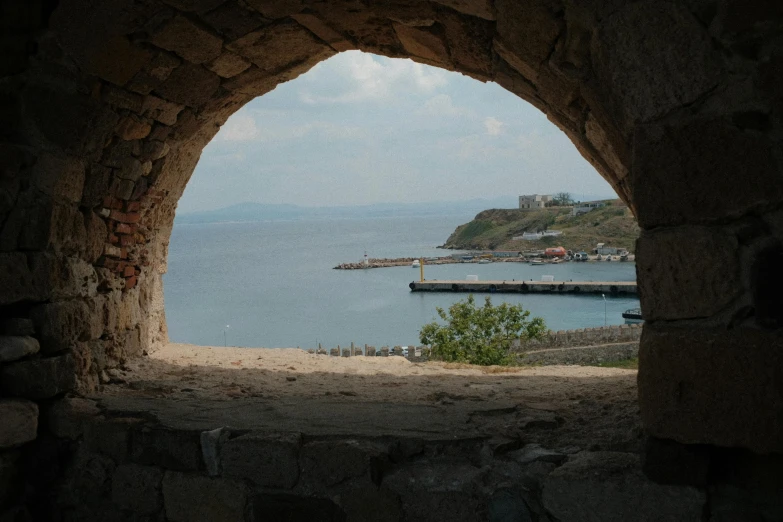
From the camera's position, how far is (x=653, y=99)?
2055mm

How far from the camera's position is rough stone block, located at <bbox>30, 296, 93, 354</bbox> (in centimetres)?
327

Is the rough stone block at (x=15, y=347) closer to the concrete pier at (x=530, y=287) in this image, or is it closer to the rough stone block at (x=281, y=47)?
the rough stone block at (x=281, y=47)

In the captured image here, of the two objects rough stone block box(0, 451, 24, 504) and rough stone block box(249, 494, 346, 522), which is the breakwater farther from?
rough stone block box(249, 494, 346, 522)

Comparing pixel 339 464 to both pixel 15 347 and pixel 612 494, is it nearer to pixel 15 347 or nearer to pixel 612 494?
pixel 612 494

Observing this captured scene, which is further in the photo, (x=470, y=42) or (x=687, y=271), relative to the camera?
(x=470, y=42)

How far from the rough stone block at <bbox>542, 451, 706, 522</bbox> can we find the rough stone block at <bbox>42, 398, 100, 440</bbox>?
2.19 m

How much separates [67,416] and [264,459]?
112 centimetres

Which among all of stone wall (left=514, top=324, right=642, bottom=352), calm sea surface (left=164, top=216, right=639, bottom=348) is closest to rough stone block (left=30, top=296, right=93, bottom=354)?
calm sea surface (left=164, top=216, right=639, bottom=348)

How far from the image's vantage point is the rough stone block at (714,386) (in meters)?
1.95

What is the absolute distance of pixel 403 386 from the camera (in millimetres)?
3734

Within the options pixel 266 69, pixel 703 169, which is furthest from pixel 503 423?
pixel 266 69

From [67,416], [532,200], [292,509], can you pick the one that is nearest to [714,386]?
[292,509]

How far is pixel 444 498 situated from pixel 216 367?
2.18 metres

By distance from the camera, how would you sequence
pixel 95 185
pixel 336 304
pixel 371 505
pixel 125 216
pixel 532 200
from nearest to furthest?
pixel 371 505
pixel 95 185
pixel 125 216
pixel 336 304
pixel 532 200
